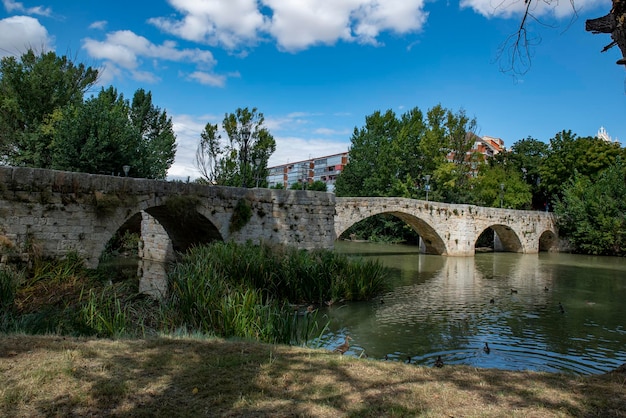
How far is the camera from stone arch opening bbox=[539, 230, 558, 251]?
31141 millimetres

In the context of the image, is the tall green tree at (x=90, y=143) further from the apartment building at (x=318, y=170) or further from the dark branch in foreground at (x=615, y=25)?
the apartment building at (x=318, y=170)

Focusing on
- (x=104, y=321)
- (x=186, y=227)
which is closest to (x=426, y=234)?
(x=186, y=227)

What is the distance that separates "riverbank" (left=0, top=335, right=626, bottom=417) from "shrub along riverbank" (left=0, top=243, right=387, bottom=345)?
125 cm

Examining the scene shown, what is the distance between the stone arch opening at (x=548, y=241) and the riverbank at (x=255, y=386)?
3069 centimetres

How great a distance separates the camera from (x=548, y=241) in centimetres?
3166

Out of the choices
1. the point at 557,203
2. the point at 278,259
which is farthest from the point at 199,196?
the point at 557,203

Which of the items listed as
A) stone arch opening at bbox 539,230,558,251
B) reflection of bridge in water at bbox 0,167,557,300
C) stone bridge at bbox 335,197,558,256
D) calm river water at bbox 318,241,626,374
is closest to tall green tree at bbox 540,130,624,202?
stone arch opening at bbox 539,230,558,251

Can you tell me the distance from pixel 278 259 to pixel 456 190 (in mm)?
25630

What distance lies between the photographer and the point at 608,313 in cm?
965

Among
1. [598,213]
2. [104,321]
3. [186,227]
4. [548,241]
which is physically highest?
[598,213]

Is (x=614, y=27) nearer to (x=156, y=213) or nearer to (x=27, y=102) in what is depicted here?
(x=156, y=213)

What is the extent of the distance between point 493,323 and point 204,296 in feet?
17.7

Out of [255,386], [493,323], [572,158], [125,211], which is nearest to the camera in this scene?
[255,386]

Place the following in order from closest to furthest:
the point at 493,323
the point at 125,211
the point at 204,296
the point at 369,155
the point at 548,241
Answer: the point at 204,296 → the point at 493,323 → the point at 125,211 → the point at 548,241 → the point at 369,155
